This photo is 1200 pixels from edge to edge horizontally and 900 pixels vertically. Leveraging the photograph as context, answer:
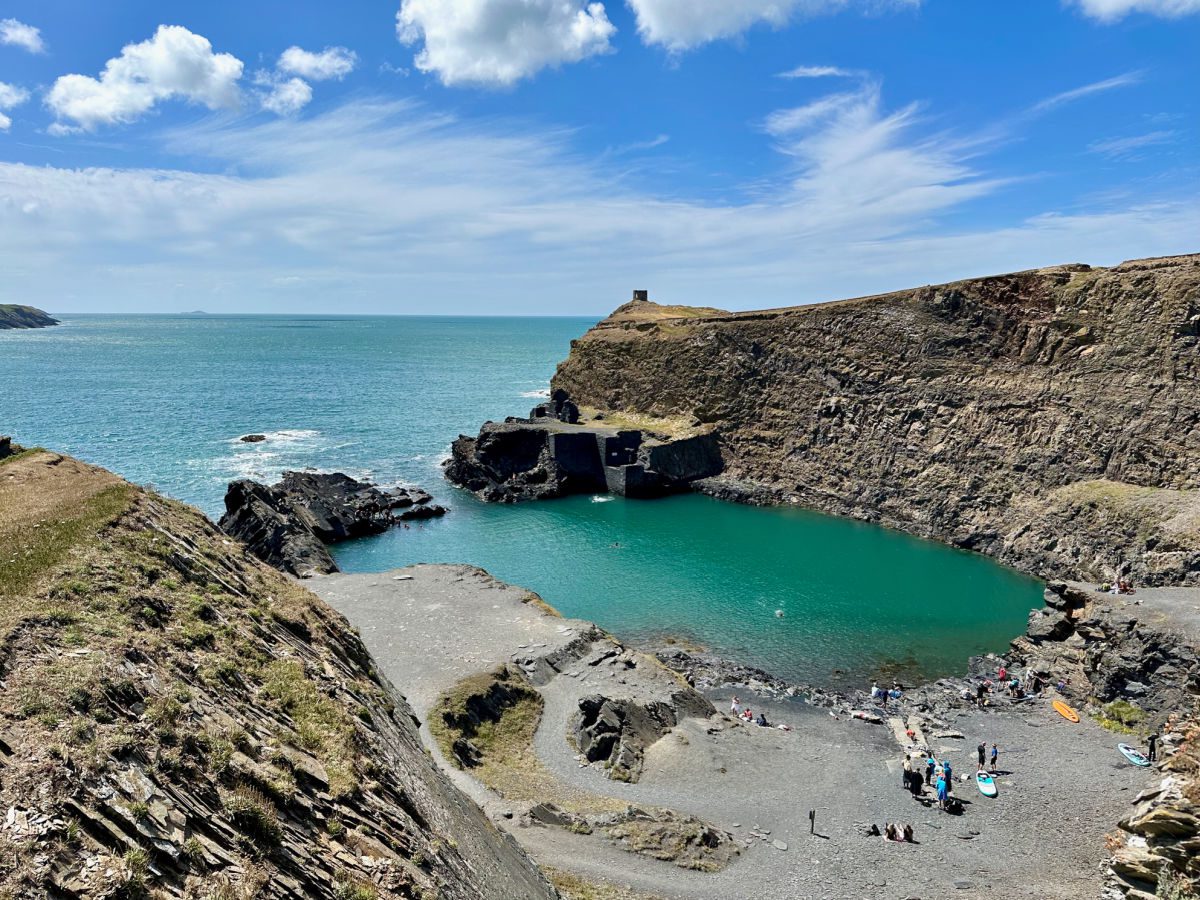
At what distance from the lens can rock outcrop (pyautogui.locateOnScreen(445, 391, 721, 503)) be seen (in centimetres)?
7681

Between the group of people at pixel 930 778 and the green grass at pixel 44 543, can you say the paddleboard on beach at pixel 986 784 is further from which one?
the green grass at pixel 44 543

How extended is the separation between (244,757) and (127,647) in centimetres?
330

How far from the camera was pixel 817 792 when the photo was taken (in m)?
28.1

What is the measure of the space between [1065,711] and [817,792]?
16.3 m

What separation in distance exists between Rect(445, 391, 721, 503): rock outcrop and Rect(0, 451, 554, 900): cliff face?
5608cm

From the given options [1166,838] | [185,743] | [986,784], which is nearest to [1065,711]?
[986,784]

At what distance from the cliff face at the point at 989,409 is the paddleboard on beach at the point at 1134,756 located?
21.0 meters

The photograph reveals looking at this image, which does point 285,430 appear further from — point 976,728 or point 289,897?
point 289,897

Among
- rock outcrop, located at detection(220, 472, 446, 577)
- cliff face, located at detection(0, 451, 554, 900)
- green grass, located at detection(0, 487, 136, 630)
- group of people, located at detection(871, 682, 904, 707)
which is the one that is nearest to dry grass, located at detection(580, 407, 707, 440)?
rock outcrop, located at detection(220, 472, 446, 577)

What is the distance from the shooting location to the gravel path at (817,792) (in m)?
22.4

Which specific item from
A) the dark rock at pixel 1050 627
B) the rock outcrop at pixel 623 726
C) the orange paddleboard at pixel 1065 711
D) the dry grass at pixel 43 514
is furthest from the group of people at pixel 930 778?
the dry grass at pixel 43 514

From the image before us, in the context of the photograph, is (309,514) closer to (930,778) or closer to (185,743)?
(930,778)

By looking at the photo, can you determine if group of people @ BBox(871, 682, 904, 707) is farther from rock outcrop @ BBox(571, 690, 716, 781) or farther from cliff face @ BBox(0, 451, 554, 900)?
cliff face @ BBox(0, 451, 554, 900)

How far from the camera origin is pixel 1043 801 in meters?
27.4
